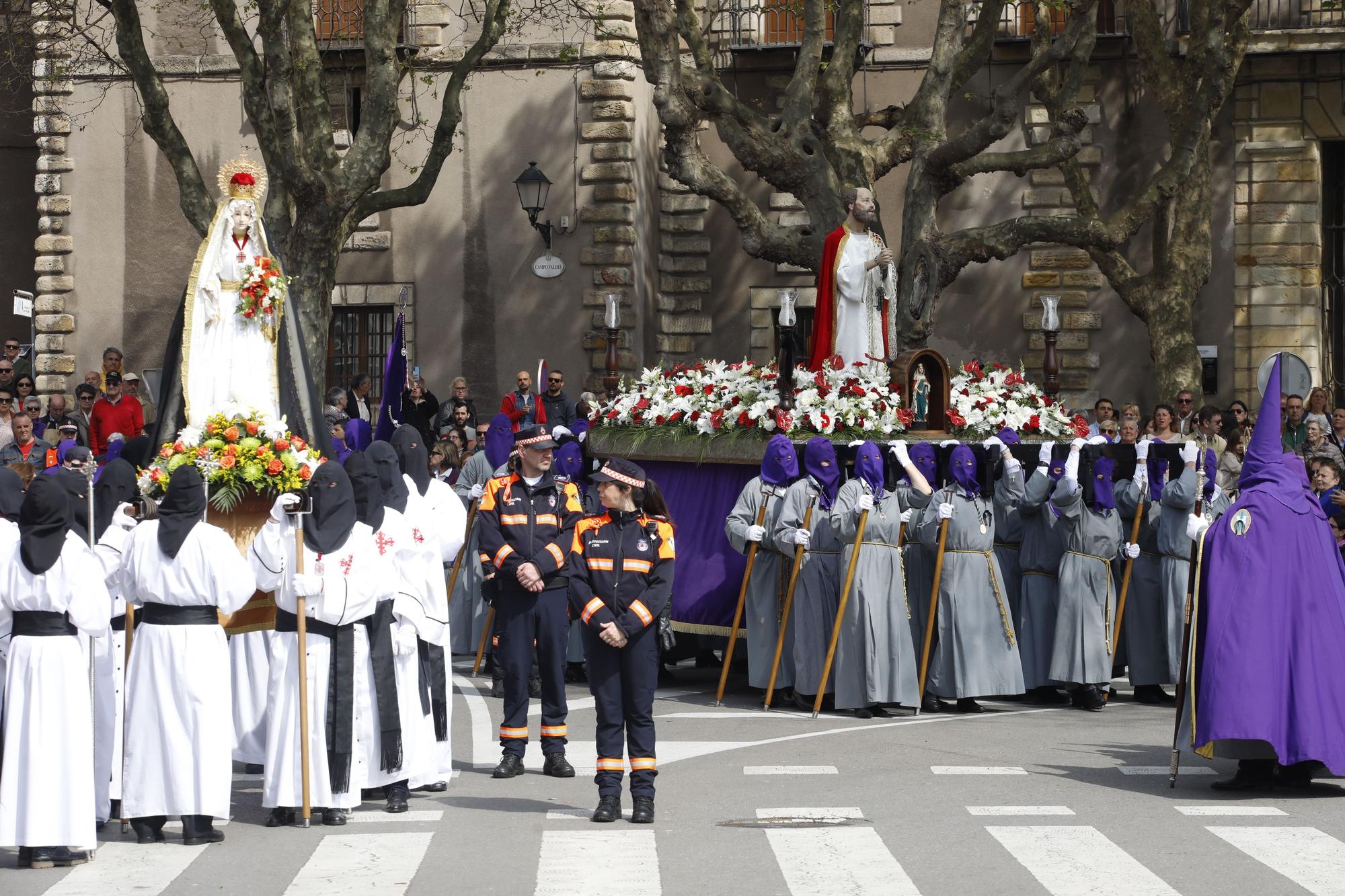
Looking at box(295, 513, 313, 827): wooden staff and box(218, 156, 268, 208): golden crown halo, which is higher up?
box(218, 156, 268, 208): golden crown halo

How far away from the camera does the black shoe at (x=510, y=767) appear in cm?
1150

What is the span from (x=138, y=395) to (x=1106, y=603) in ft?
50.4

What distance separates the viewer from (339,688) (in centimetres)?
1036

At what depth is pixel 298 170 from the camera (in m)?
20.0

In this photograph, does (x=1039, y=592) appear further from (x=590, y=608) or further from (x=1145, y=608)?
(x=590, y=608)

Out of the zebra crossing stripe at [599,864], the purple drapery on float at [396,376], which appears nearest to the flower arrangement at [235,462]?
the zebra crossing stripe at [599,864]

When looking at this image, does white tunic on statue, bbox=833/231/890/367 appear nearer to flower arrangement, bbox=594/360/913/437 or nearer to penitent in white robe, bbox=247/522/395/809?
flower arrangement, bbox=594/360/913/437

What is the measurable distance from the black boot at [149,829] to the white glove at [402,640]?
5.29 feet

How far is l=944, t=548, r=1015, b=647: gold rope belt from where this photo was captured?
1436 centimetres

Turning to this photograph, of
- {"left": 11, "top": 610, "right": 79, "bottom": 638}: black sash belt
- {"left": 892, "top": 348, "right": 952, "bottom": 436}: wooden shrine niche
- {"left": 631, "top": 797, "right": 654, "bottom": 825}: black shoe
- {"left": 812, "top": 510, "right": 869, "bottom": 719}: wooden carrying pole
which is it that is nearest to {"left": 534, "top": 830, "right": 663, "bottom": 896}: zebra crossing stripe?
{"left": 631, "top": 797, "right": 654, "bottom": 825}: black shoe

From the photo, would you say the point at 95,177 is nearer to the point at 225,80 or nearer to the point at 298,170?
the point at 225,80

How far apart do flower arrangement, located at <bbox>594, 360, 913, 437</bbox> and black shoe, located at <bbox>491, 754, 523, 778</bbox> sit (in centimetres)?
439

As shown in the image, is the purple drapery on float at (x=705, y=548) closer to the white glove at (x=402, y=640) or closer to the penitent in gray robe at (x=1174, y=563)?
the penitent in gray robe at (x=1174, y=563)

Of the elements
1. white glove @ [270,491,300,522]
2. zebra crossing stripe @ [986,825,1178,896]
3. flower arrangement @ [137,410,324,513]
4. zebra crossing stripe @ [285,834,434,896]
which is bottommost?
zebra crossing stripe @ [285,834,434,896]
